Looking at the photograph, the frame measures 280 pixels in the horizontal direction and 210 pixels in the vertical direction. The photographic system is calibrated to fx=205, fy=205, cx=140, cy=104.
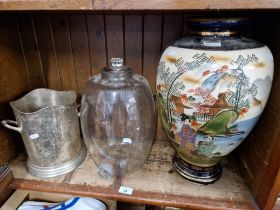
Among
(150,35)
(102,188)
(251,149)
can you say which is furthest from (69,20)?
(251,149)

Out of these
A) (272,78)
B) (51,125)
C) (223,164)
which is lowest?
(223,164)

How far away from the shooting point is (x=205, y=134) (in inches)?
17.3

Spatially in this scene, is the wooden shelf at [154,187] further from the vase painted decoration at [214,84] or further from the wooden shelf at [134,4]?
the wooden shelf at [134,4]

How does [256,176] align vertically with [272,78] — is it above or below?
below

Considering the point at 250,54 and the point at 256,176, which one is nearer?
the point at 250,54

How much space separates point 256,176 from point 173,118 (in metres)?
0.25

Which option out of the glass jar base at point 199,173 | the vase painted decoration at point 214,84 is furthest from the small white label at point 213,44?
the glass jar base at point 199,173

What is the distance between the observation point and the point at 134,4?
1.16 ft

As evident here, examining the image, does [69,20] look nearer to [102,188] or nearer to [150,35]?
[150,35]

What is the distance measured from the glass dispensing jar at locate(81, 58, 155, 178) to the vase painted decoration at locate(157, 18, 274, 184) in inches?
6.2

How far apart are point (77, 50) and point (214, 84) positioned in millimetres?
446

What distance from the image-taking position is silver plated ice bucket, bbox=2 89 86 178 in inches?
20.1

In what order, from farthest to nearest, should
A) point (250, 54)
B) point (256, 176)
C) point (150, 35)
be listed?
point (150, 35)
point (256, 176)
point (250, 54)

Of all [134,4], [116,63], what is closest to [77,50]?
[116,63]
